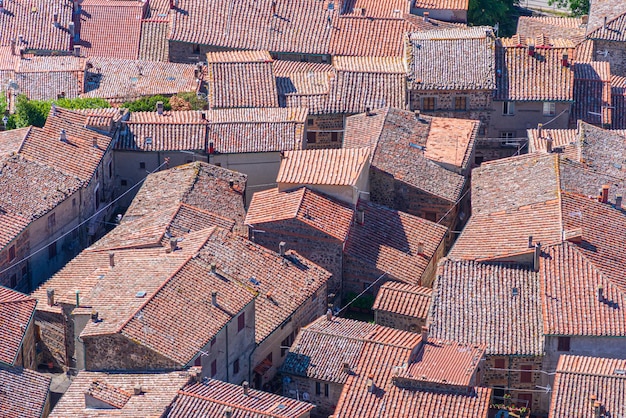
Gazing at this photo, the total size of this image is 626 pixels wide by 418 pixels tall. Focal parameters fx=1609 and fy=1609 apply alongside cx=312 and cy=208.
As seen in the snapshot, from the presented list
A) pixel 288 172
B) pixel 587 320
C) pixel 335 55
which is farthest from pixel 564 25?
pixel 587 320

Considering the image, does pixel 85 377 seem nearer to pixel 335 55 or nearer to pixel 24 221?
pixel 24 221

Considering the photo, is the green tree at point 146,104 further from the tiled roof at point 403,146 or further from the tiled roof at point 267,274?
the tiled roof at point 267,274

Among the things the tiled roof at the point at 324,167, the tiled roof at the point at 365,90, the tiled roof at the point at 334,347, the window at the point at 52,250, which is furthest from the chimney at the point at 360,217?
the window at the point at 52,250

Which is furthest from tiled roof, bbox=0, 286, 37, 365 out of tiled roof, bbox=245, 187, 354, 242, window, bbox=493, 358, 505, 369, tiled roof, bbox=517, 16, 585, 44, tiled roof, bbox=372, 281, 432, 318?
tiled roof, bbox=517, 16, 585, 44

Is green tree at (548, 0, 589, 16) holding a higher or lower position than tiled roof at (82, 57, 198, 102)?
higher

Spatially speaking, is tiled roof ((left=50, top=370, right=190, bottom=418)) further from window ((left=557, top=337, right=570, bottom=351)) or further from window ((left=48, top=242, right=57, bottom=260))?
window ((left=557, top=337, right=570, bottom=351))

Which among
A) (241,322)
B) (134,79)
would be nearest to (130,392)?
(241,322)
